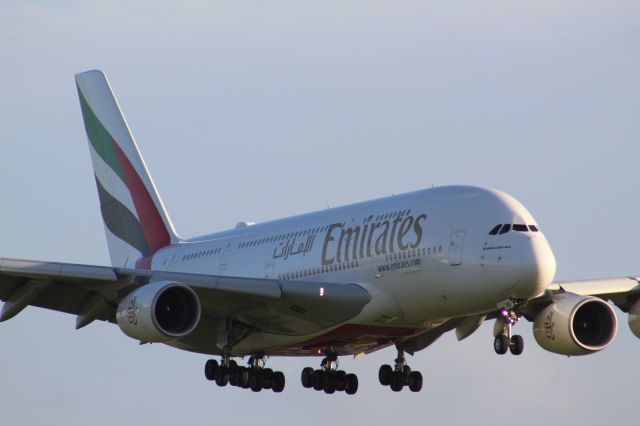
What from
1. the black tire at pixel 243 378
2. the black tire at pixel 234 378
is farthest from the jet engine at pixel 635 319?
the black tire at pixel 234 378

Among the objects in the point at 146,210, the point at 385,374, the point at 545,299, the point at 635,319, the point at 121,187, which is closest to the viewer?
the point at 545,299

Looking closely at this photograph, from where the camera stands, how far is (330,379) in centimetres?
4472

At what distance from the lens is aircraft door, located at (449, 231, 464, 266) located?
3778cm

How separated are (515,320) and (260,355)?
926 centimetres

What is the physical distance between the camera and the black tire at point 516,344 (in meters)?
38.1

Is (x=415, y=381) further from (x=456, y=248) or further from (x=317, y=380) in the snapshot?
(x=456, y=248)

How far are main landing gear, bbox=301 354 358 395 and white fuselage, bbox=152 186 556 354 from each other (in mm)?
1035

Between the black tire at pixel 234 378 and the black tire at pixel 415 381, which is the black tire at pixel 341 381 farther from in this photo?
the black tire at pixel 234 378

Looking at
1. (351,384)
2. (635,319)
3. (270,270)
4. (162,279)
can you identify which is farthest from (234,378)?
(635,319)

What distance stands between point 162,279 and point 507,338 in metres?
8.88

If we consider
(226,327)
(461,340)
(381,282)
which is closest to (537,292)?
(381,282)

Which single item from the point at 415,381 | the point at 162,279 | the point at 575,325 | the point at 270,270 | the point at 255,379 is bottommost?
the point at 415,381

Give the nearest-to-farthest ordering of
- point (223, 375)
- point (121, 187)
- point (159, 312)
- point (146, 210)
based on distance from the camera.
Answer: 1. point (159, 312)
2. point (223, 375)
3. point (146, 210)
4. point (121, 187)

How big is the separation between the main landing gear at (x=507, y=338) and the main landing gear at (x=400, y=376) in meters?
5.88
